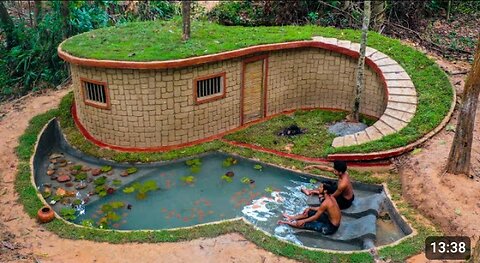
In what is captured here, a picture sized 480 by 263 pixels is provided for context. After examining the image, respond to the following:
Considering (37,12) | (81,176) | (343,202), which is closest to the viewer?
(343,202)

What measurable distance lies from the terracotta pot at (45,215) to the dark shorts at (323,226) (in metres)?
4.68

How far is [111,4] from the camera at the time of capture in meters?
18.1

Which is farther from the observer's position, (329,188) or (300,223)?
(329,188)

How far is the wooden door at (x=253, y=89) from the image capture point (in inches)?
473

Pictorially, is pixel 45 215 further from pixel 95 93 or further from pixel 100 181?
pixel 95 93

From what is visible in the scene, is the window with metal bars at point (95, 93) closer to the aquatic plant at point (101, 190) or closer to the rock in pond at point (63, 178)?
the rock in pond at point (63, 178)

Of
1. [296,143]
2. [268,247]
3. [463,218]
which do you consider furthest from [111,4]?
[463,218]

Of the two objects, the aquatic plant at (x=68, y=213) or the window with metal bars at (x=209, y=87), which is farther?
the window with metal bars at (x=209, y=87)

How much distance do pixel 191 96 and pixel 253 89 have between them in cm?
188

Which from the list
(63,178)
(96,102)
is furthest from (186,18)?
(63,178)

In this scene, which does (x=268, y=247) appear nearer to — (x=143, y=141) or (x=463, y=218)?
(x=463, y=218)

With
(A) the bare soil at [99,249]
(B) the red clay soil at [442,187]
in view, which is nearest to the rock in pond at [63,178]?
(A) the bare soil at [99,249]

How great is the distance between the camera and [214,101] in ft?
38.0

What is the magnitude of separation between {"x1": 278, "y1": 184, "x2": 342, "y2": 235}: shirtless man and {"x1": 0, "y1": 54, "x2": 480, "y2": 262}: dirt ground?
3.68ft
